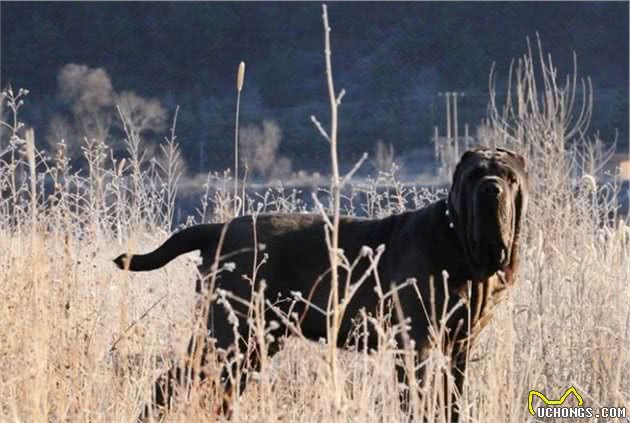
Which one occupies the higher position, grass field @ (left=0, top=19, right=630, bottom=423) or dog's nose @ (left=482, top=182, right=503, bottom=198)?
dog's nose @ (left=482, top=182, right=503, bottom=198)

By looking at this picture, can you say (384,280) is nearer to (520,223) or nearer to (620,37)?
(520,223)

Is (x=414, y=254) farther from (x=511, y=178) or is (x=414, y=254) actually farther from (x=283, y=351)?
(x=283, y=351)

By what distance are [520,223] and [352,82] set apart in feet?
125

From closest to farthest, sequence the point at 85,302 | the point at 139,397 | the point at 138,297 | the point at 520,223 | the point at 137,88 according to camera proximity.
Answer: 1. the point at 139,397
2. the point at 520,223
3. the point at 85,302
4. the point at 138,297
5. the point at 137,88

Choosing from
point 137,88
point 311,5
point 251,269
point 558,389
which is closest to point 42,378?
point 251,269

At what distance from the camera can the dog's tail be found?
19.5 feet

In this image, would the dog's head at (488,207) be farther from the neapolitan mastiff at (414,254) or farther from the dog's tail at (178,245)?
the dog's tail at (178,245)

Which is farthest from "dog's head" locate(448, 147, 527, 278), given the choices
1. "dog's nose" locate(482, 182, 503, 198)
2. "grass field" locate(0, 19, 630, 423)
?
"grass field" locate(0, 19, 630, 423)

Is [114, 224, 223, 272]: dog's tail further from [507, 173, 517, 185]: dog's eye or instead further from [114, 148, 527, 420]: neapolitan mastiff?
[507, 173, 517, 185]: dog's eye

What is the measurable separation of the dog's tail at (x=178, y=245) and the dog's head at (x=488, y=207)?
3.51ft

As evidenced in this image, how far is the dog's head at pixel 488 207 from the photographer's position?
17.8 feet

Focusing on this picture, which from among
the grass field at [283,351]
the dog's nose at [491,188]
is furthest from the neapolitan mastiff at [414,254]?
the grass field at [283,351]

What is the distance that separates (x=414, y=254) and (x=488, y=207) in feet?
1.44

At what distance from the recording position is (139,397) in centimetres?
512
